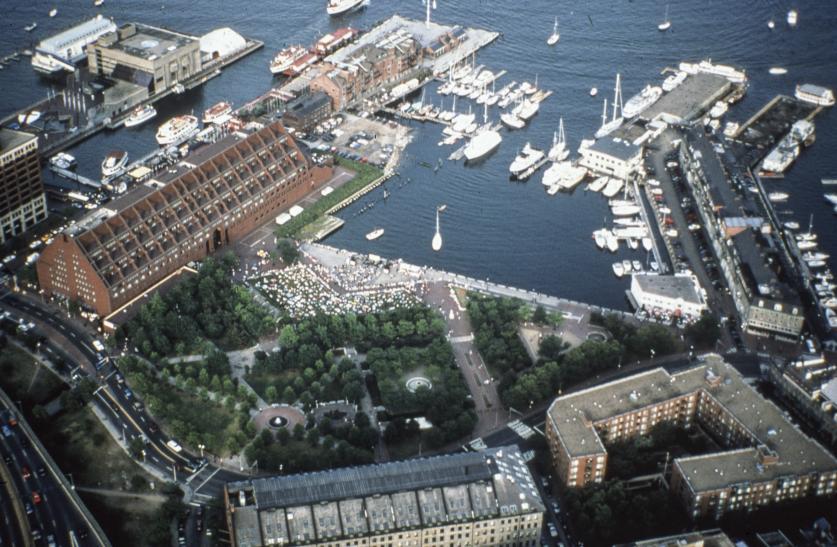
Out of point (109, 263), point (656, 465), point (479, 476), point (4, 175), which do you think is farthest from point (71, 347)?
point (656, 465)

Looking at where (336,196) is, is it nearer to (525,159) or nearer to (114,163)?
(525,159)

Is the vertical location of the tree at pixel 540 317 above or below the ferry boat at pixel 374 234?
above

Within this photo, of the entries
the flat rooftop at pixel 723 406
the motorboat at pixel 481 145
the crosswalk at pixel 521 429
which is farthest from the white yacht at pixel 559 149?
the crosswalk at pixel 521 429

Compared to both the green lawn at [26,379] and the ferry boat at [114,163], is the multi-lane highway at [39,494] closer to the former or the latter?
the green lawn at [26,379]

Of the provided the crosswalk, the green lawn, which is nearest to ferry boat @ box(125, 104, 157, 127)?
the green lawn

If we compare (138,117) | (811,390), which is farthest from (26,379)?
(811,390)

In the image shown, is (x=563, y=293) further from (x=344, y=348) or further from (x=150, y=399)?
(x=150, y=399)
